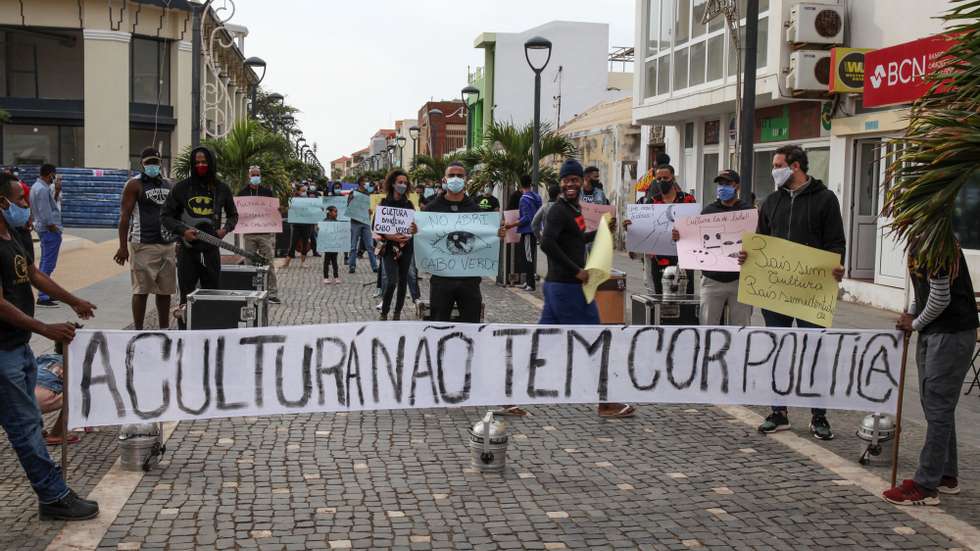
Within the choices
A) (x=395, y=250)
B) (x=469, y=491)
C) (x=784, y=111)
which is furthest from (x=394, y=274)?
(x=784, y=111)

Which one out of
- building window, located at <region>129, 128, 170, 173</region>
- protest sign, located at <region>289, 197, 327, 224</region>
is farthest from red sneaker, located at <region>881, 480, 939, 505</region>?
building window, located at <region>129, 128, 170, 173</region>

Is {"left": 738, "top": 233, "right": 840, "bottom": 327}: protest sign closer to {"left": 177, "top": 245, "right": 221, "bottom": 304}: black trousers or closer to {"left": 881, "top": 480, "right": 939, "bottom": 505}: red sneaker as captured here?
{"left": 881, "top": 480, "right": 939, "bottom": 505}: red sneaker

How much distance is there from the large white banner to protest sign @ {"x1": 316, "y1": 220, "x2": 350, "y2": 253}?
1288 centimetres

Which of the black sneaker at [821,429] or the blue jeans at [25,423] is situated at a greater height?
the blue jeans at [25,423]

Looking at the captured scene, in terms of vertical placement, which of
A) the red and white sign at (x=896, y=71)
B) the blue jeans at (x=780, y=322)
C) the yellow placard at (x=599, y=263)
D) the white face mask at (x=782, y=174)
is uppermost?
the red and white sign at (x=896, y=71)

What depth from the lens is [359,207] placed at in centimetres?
1833

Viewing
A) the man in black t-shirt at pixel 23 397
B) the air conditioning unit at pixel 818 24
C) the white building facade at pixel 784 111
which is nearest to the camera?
the man in black t-shirt at pixel 23 397

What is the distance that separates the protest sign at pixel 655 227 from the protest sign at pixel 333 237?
28.5 ft

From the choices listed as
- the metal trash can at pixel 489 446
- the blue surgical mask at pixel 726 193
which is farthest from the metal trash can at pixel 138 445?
the blue surgical mask at pixel 726 193

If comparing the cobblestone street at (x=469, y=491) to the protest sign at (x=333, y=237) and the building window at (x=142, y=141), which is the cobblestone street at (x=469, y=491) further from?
the building window at (x=142, y=141)

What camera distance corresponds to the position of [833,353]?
6938 millimetres

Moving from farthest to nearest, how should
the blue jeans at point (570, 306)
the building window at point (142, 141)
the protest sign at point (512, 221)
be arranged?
the building window at point (142, 141)
the protest sign at point (512, 221)
the blue jeans at point (570, 306)

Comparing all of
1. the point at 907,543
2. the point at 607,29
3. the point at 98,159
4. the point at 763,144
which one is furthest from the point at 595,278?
the point at 607,29

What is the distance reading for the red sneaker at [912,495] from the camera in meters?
5.93
